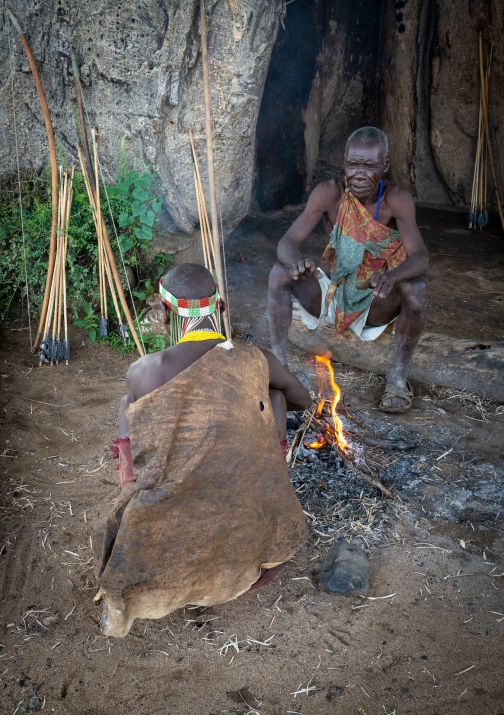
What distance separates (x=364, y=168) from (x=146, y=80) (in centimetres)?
192

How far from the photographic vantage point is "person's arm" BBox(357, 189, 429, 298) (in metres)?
3.85

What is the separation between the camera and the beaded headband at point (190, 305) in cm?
242

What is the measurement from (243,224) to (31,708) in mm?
5346

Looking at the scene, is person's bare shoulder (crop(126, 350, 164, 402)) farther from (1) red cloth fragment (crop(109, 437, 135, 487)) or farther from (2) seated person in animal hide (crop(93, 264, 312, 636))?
(1) red cloth fragment (crop(109, 437, 135, 487))

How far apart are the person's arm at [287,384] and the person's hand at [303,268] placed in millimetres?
1231

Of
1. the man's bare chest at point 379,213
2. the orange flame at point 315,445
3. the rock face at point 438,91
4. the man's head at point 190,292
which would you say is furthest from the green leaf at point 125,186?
the rock face at point 438,91

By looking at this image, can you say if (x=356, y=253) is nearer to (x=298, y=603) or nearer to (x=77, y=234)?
(x=77, y=234)

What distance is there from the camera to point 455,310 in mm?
5273

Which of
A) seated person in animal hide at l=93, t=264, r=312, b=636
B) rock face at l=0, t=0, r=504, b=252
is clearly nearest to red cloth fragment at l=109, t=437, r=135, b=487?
seated person in animal hide at l=93, t=264, r=312, b=636

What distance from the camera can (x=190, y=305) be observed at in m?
2.42

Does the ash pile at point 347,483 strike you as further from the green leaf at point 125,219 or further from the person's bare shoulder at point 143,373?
the green leaf at point 125,219

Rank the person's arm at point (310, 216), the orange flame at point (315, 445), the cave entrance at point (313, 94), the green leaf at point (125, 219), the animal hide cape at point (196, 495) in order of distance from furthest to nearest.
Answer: the cave entrance at point (313, 94) → the green leaf at point (125, 219) → the person's arm at point (310, 216) → the orange flame at point (315, 445) → the animal hide cape at point (196, 495)

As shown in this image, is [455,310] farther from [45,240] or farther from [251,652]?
[251,652]

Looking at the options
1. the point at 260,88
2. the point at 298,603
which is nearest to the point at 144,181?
the point at 260,88
